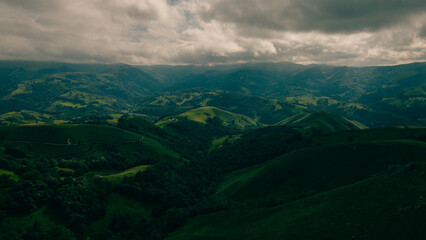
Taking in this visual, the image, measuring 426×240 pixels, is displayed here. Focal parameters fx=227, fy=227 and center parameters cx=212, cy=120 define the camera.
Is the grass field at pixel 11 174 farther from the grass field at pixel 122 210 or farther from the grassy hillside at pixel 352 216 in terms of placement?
the grassy hillside at pixel 352 216

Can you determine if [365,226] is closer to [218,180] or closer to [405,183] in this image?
[405,183]

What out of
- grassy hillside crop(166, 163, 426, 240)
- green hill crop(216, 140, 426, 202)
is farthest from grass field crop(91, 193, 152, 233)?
green hill crop(216, 140, 426, 202)

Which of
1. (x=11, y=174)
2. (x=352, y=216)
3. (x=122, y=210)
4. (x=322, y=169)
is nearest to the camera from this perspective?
(x=352, y=216)

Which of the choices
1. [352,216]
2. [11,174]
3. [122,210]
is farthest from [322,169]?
[11,174]

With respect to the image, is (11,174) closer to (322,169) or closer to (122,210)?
(122,210)

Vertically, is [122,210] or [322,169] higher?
[322,169]

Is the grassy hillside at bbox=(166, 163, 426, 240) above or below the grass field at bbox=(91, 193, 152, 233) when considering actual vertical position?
above

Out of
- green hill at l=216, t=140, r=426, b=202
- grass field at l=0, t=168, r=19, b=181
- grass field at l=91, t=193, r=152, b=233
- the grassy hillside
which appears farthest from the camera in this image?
green hill at l=216, t=140, r=426, b=202

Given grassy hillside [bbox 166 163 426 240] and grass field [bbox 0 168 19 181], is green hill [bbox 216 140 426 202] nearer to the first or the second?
grassy hillside [bbox 166 163 426 240]

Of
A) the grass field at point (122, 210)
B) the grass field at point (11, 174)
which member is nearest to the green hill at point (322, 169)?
the grass field at point (122, 210)

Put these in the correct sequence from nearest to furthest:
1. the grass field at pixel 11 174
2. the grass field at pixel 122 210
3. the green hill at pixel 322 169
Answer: the grass field at pixel 122 210, the grass field at pixel 11 174, the green hill at pixel 322 169
